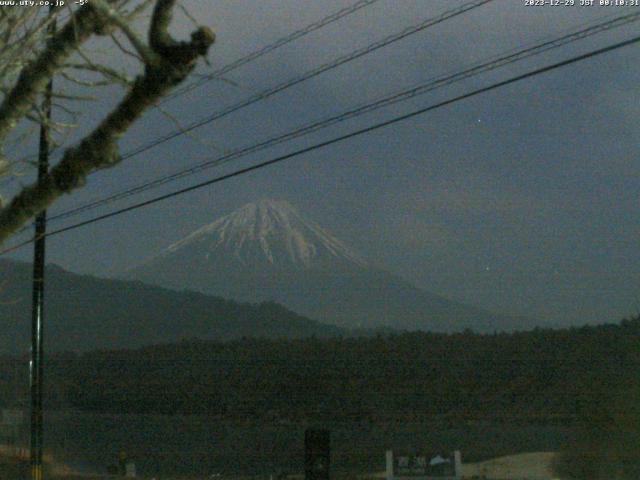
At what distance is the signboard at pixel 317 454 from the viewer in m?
18.8

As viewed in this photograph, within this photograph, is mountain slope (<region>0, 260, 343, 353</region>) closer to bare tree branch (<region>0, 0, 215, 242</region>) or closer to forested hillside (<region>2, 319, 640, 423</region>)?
forested hillside (<region>2, 319, 640, 423</region>)

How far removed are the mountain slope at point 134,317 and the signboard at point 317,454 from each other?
5277cm

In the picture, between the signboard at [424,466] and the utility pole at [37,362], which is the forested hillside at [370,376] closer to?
the signboard at [424,466]

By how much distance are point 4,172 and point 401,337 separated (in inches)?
1992

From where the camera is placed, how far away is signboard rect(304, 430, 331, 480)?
18.8 m

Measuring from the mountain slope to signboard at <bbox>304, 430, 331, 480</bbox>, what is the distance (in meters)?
52.8

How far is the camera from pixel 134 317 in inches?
3465

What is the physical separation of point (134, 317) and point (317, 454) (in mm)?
71049

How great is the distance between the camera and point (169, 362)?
202 feet

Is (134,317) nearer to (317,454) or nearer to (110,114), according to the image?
(317,454)

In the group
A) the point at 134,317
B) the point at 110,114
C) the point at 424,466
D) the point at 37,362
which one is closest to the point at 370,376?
the point at 424,466

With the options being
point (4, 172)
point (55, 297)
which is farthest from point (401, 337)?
point (4, 172)

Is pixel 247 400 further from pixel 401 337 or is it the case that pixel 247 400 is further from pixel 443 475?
pixel 443 475

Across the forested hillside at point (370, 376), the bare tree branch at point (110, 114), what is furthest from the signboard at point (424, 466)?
the forested hillside at point (370, 376)
